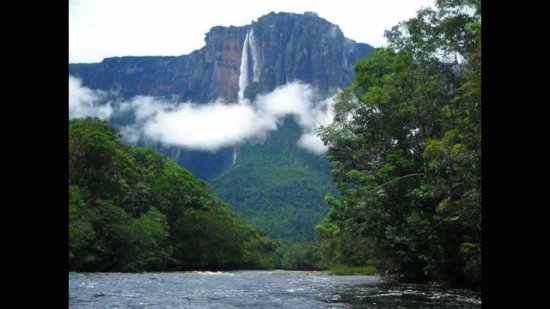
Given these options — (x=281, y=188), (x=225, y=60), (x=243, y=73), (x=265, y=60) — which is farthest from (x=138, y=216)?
(x=225, y=60)

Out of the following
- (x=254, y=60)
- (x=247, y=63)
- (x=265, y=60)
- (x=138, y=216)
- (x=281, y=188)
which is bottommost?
(x=138, y=216)

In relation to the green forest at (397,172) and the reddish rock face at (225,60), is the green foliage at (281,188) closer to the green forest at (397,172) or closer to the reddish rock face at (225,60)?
the green forest at (397,172)

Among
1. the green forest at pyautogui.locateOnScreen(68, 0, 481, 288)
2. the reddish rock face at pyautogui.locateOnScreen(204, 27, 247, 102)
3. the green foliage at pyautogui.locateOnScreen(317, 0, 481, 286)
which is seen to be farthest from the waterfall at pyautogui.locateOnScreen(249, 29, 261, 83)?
the green foliage at pyautogui.locateOnScreen(317, 0, 481, 286)

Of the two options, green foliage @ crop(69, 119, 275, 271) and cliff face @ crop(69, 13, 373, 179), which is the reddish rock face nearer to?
cliff face @ crop(69, 13, 373, 179)

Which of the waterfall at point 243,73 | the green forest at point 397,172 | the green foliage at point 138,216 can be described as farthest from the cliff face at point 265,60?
the green forest at point 397,172

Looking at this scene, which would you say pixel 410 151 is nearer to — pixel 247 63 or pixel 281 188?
pixel 281 188
